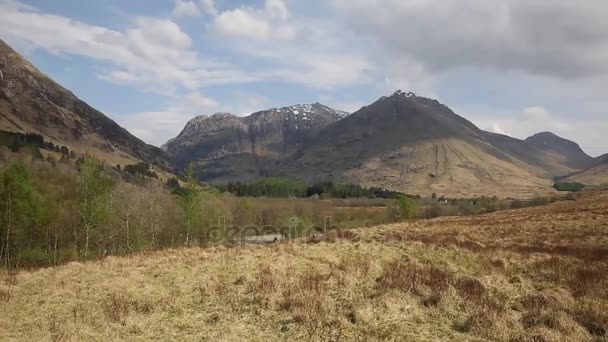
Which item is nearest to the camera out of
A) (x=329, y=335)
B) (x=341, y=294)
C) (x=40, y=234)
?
(x=329, y=335)

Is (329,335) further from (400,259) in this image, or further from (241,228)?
(241,228)

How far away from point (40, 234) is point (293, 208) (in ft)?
282

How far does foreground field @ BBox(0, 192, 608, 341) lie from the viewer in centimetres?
1339

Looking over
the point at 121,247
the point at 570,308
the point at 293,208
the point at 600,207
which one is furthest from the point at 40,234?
the point at 293,208

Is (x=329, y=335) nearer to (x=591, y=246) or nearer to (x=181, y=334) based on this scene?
(x=181, y=334)

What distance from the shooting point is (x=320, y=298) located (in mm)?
16203

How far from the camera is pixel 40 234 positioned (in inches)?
2589

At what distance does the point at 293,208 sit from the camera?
471 ft

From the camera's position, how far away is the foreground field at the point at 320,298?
13.4m

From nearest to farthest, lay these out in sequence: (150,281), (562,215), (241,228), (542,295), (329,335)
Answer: (329,335) → (542,295) → (150,281) → (562,215) → (241,228)

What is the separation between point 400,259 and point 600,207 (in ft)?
125

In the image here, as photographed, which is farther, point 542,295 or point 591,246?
point 591,246

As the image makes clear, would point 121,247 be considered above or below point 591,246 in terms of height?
below

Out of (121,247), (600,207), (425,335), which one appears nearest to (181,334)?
(425,335)
